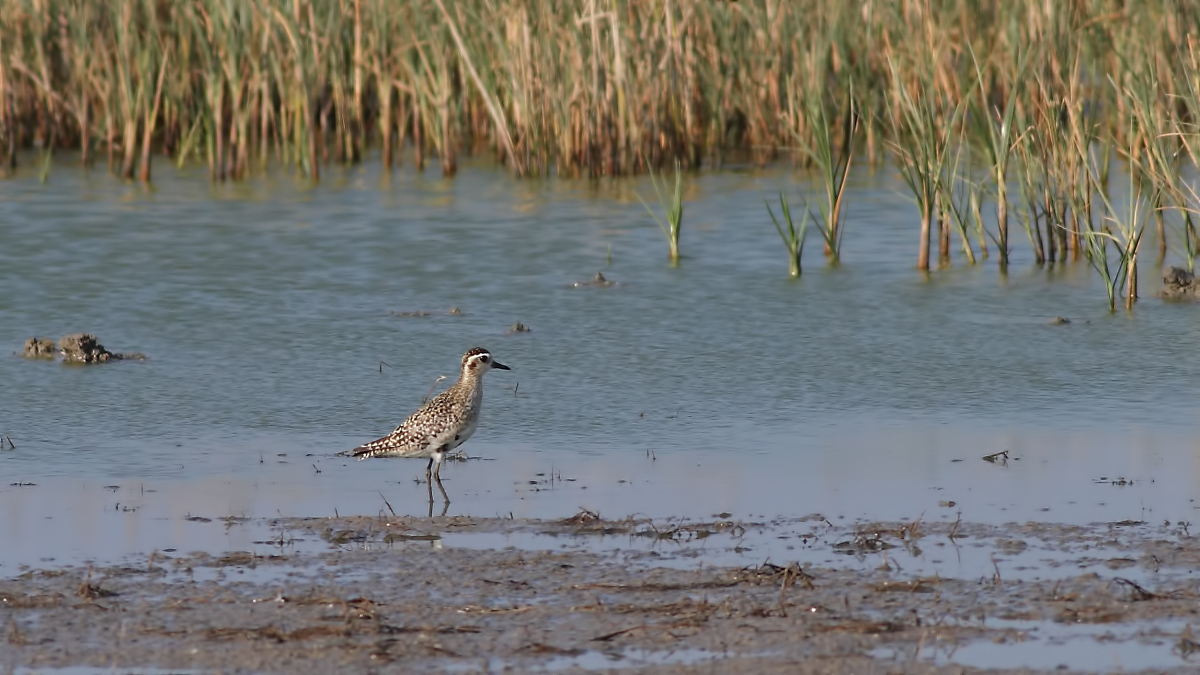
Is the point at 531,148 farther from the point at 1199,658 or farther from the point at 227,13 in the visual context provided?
the point at 1199,658

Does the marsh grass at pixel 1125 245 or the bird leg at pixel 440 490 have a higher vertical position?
the marsh grass at pixel 1125 245

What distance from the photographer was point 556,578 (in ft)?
19.4

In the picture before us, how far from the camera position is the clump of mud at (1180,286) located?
1138 cm

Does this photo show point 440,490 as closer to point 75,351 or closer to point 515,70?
point 75,351

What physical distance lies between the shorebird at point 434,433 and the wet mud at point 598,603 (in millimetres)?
940

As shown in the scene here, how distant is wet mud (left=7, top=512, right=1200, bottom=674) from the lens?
16.8 feet

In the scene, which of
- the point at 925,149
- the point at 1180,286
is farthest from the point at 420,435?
the point at 1180,286

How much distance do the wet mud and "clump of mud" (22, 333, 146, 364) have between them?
3.82m

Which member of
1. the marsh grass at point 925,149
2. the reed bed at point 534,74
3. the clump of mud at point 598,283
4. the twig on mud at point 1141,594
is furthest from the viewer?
the reed bed at point 534,74

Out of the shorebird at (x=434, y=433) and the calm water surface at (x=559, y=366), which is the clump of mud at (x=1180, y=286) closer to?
the calm water surface at (x=559, y=366)

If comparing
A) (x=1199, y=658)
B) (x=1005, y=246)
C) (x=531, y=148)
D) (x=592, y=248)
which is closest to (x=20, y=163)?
(x=531, y=148)

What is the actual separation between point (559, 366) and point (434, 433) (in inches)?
99.2

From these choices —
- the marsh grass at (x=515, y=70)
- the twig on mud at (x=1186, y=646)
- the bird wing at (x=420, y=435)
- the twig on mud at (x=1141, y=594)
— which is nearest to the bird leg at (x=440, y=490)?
the bird wing at (x=420, y=435)

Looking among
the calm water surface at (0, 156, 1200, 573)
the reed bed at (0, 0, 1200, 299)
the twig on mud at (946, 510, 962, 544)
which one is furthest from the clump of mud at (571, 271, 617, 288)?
the twig on mud at (946, 510, 962, 544)
